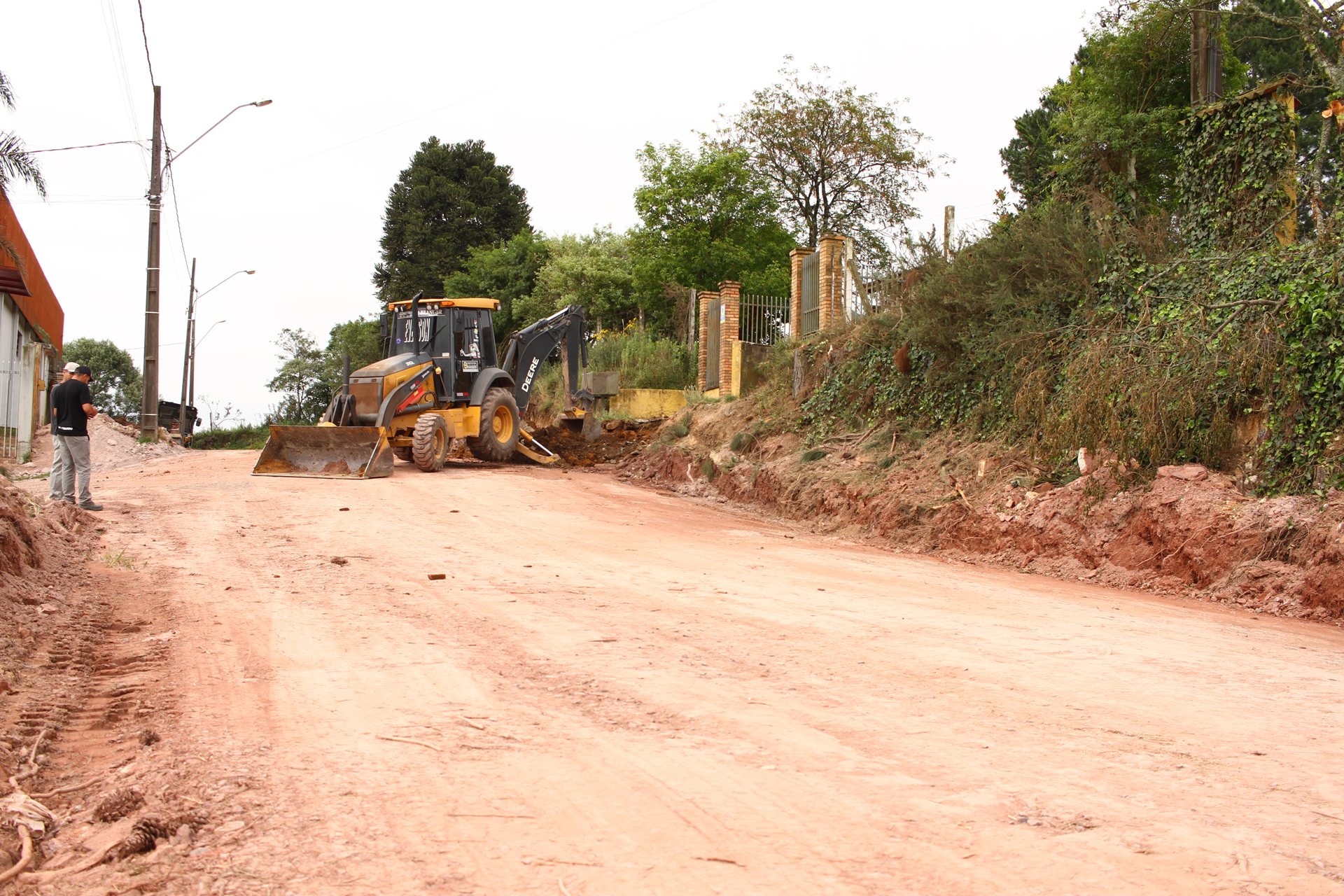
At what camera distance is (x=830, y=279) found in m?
20.8

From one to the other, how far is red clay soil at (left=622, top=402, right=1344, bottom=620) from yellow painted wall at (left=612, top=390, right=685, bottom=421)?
11.8 m

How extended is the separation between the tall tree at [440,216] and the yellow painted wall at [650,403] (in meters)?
29.0

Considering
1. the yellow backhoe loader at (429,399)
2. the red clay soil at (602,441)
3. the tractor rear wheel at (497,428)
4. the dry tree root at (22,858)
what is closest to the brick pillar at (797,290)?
the red clay soil at (602,441)

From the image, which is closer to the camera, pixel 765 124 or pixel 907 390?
pixel 907 390

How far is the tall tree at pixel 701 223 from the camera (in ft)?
114

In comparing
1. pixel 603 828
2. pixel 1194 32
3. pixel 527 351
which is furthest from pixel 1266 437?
pixel 527 351

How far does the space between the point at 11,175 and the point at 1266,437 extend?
1250cm

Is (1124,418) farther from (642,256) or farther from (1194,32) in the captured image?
(642,256)

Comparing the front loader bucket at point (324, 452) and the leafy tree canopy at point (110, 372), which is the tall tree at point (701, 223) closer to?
the front loader bucket at point (324, 452)

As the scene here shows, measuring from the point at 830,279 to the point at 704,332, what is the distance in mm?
6369

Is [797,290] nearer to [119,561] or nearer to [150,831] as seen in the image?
[119,561]

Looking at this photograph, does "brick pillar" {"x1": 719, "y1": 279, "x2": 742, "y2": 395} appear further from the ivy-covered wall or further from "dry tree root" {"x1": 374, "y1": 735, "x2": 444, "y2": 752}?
"dry tree root" {"x1": 374, "y1": 735, "x2": 444, "y2": 752}

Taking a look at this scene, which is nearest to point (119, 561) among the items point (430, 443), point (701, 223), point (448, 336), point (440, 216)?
point (430, 443)

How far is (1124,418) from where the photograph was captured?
37.3 ft
